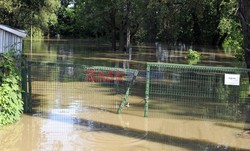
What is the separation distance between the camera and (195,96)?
516 inches

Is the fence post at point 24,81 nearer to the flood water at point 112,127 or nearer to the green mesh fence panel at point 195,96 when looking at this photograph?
the flood water at point 112,127

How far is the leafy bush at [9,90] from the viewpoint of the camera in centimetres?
854

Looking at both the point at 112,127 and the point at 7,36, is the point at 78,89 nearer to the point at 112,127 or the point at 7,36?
the point at 7,36

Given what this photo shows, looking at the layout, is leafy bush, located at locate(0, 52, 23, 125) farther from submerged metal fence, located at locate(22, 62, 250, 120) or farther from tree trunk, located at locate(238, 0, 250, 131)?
tree trunk, located at locate(238, 0, 250, 131)

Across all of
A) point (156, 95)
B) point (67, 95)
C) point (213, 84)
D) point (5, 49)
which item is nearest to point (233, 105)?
point (156, 95)

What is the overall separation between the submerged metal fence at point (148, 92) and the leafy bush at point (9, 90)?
2.18ft

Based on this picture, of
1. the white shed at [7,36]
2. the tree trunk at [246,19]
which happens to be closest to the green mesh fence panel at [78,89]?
the white shed at [7,36]

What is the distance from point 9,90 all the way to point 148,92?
3611mm

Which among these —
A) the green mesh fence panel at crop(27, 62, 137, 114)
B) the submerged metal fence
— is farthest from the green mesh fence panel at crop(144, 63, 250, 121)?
the green mesh fence panel at crop(27, 62, 137, 114)

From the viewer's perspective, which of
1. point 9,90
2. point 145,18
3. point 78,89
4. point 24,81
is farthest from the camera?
point 145,18

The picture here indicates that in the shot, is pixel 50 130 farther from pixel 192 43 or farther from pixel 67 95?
pixel 192 43

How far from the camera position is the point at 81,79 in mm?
15719

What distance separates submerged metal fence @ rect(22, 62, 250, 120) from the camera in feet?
32.1

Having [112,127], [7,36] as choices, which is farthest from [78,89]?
[112,127]
